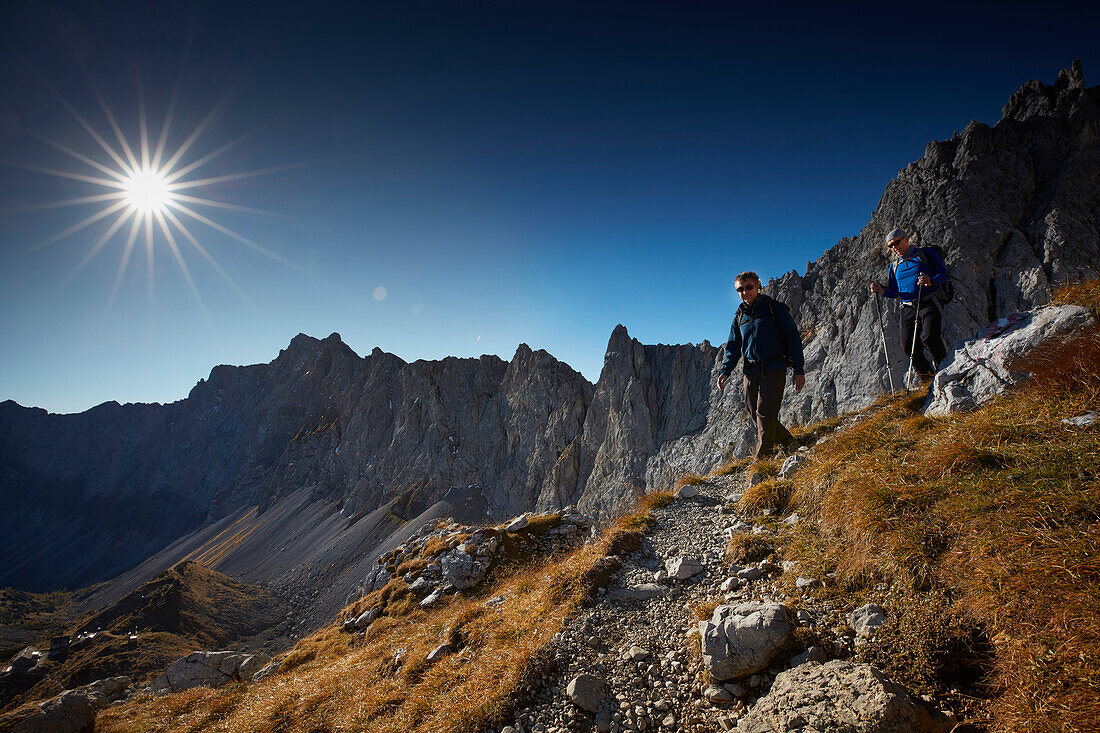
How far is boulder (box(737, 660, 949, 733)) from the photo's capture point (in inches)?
109

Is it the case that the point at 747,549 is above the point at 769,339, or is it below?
below

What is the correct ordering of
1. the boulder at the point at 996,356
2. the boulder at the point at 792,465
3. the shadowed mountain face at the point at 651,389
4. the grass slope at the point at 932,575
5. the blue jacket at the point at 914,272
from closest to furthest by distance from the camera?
the grass slope at the point at 932,575, the boulder at the point at 996,356, the boulder at the point at 792,465, the blue jacket at the point at 914,272, the shadowed mountain face at the point at 651,389

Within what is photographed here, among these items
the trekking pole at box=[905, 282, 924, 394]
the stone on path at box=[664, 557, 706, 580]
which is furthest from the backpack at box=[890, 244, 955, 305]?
the stone on path at box=[664, 557, 706, 580]

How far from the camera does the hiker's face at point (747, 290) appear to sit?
9039 mm

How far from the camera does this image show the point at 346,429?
146 meters

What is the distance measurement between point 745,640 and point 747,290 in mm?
7307

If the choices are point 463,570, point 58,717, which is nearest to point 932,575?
point 463,570

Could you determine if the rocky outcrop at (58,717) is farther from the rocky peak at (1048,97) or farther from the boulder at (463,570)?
the rocky peak at (1048,97)

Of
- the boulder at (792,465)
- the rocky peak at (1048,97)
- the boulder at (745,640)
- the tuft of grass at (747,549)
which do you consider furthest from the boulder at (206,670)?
the rocky peak at (1048,97)

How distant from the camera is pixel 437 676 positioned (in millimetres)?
6074

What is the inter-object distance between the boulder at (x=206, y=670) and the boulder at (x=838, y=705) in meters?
25.8

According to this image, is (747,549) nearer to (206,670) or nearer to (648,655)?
(648,655)

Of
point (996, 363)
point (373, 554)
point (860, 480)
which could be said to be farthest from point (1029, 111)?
point (373, 554)

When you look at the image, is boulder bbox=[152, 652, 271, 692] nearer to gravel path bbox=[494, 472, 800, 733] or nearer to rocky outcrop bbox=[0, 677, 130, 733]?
rocky outcrop bbox=[0, 677, 130, 733]
